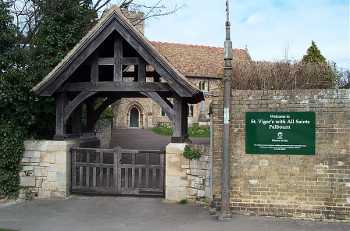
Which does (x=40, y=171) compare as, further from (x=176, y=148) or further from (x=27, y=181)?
(x=176, y=148)

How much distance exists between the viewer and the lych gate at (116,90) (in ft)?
35.2

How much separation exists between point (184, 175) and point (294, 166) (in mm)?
2816

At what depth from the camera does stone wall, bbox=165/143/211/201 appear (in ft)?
34.9

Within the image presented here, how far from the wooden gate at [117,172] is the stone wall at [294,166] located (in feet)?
6.95

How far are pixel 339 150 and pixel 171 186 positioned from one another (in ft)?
13.3

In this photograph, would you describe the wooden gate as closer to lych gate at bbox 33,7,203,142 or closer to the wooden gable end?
lych gate at bbox 33,7,203,142

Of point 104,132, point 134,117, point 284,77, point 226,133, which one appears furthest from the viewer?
point 134,117

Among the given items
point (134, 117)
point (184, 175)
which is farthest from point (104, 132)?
point (134, 117)

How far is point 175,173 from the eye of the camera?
1083 centimetres

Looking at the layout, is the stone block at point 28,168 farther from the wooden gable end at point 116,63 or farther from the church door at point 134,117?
the church door at point 134,117

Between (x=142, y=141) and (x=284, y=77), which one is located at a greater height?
(x=284, y=77)

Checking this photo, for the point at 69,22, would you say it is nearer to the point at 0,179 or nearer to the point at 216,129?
the point at 0,179

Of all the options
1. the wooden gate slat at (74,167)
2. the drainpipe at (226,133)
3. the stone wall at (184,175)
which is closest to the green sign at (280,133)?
the drainpipe at (226,133)

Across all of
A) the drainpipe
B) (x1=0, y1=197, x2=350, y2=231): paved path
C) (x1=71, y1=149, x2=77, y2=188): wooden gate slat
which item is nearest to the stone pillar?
(x1=0, y1=197, x2=350, y2=231): paved path
